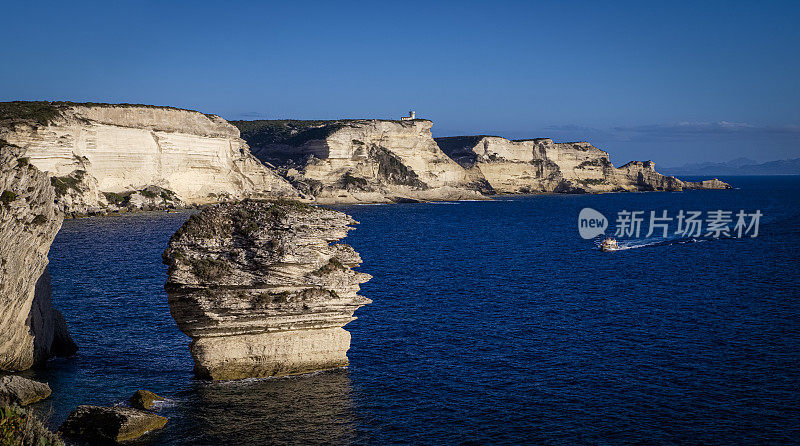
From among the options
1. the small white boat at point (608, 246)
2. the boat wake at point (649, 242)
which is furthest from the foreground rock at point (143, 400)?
the boat wake at point (649, 242)

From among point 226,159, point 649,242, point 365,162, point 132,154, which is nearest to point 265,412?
point 649,242

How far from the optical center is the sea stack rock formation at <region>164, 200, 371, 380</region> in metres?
25.6

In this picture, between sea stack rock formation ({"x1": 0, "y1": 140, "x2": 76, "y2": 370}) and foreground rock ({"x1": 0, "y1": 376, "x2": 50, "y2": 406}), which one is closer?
foreground rock ({"x1": 0, "y1": 376, "x2": 50, "y2": 406})

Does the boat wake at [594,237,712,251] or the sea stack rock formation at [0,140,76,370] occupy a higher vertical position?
the sea stack rock formation at [0,140,76,370]

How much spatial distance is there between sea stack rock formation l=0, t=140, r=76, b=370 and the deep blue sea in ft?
5.17

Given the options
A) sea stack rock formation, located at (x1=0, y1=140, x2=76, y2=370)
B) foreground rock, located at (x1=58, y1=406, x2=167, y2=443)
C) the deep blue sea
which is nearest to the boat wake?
the deep blue sea

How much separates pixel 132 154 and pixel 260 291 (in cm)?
9124

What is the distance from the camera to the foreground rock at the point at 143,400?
23609 millimetres

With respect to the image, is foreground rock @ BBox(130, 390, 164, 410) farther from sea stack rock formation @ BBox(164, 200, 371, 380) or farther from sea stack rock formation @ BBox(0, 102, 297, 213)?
sea stack rock formation @ BBox(0, 102, 297, 213)

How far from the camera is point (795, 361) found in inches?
1123

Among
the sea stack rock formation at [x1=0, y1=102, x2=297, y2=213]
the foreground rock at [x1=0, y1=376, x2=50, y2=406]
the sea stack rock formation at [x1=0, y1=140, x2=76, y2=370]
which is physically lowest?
the foreground rock at [x1=0, y1=376, x2=50, y2=406]

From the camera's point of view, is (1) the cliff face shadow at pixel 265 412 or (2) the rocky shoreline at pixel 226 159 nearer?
(1) the cliff face shadow at pixel 265 412

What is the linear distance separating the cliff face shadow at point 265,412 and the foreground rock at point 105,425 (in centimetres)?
73

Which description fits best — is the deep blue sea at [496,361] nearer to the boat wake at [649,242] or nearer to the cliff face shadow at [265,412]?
the cliff face shadow at [265,412]
